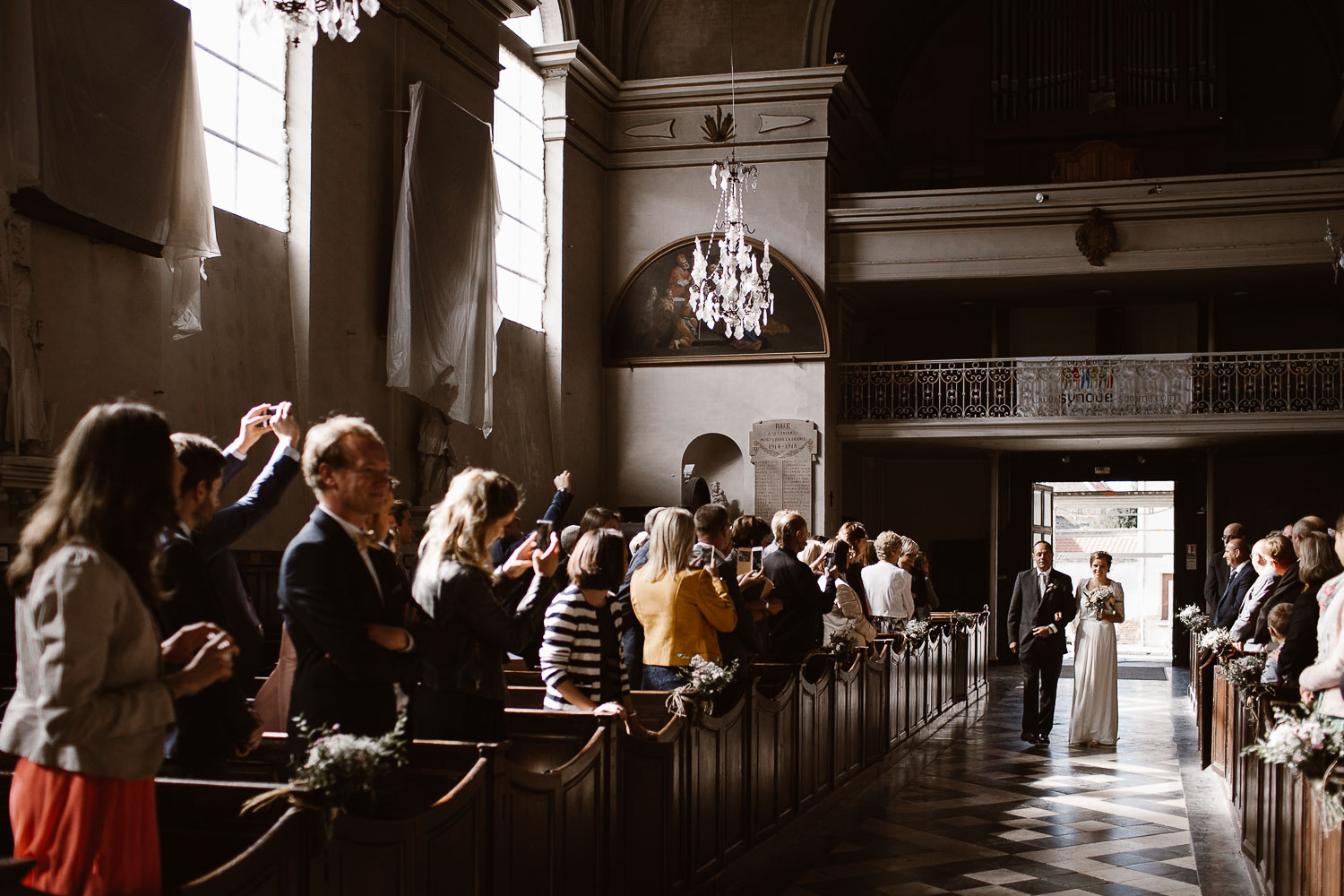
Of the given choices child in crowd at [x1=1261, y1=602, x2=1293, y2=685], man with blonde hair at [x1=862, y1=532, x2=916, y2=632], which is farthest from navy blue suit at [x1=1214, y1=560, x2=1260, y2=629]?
→ child in crowd at [x1=1261, y1=602, x2=1293, y2=685]

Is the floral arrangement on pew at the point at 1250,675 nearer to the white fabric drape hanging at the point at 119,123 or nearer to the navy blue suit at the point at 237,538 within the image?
the navy blue suit at the point at 237,538

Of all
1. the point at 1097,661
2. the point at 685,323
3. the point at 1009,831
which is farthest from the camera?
the point at 685,323

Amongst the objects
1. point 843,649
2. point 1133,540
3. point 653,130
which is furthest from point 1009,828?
point 1133,540

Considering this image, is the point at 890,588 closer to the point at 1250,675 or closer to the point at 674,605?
the point at 1250,675

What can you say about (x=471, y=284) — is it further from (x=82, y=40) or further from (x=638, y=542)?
(x=638, y=542)

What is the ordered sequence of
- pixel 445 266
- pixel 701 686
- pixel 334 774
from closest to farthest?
pixel 334 774 → pixel 701 686 → pixel 445 266

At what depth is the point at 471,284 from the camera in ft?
42.2

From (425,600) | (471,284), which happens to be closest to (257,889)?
(425,600)

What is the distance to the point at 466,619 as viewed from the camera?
3893 mm

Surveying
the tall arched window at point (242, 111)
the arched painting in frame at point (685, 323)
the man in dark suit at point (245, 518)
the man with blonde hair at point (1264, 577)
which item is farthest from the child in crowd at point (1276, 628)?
the arched painting in frame at point (685, 323)

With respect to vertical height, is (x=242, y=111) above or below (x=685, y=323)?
above

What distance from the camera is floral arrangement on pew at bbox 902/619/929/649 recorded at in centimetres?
1035

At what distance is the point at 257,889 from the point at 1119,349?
17.3m

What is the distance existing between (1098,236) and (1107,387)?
6.17ft
